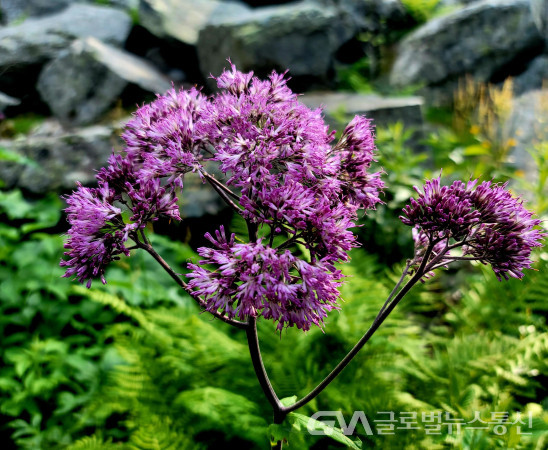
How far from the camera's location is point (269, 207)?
1.43 m

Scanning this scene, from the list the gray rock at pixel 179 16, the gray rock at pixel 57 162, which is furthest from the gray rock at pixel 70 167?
the gray rock at pixel 179 16

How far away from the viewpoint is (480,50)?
8.84 meters

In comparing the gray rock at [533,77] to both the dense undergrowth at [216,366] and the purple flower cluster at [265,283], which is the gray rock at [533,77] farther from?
the purple flower cluster at [265,283]

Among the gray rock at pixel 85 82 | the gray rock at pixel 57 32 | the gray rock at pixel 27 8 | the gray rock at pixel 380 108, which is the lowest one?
the gray rock at pixel 85 82

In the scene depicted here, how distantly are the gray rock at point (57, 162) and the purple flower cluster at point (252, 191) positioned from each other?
4.25m

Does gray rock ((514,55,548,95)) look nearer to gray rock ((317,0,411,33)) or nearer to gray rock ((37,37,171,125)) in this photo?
gray rock ((317,0,411,33))

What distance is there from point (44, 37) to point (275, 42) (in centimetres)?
406

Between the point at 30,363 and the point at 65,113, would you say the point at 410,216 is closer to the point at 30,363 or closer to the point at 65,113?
the point at 30,363

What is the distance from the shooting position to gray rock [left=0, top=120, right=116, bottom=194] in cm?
558

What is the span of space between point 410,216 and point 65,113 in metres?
6.81

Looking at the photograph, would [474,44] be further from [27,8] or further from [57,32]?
[27,8]

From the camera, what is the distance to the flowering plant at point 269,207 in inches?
56.6

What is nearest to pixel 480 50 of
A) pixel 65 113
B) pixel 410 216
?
pixel 65 113

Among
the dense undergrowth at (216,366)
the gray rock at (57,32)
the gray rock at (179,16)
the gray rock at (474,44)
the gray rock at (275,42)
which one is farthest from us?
the gray rock at (474,44)
